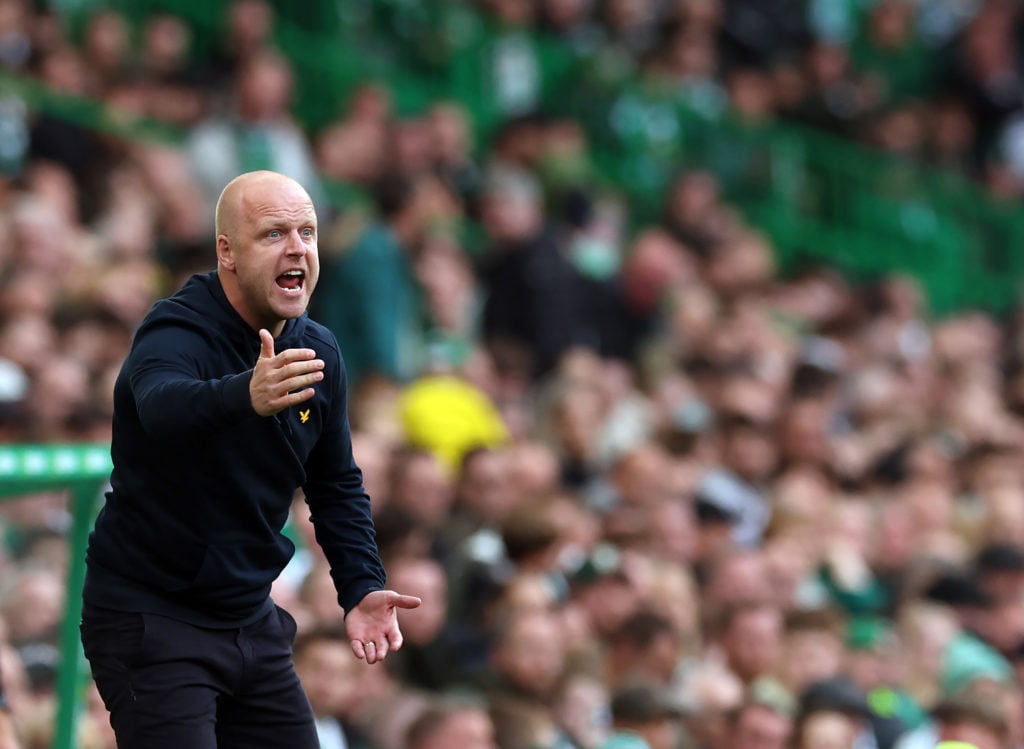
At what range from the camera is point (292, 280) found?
369 centimetres

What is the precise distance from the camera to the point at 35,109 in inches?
389

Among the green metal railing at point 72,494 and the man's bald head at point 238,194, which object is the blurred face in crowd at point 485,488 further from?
the man's bald head at point 238,194

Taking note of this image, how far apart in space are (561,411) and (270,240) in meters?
5.77

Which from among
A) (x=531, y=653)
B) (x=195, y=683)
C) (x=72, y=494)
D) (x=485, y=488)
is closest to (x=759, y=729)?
(x=531, y=653)

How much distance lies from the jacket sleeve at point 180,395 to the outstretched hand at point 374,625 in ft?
1.90

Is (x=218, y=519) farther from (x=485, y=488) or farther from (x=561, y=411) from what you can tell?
(x=561, y=411)

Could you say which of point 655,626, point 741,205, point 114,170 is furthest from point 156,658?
point 741,205

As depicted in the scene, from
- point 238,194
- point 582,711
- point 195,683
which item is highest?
point 238,194

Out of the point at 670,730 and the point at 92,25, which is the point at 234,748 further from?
the point at 92,25

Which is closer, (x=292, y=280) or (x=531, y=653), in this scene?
(x=292, y=280)

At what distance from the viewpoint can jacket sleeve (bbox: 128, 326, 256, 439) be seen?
338 centimetres

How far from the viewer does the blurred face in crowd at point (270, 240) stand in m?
3.66

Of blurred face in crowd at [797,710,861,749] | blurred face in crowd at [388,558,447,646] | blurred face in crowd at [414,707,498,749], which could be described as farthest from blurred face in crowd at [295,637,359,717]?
blurred face in crowd at [797,710,861,749]

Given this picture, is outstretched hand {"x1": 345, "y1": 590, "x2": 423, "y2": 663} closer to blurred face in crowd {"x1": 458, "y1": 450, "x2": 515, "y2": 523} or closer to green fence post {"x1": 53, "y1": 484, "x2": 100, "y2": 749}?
green fence post {"x1": 53, "y1": 484, "x2": 100, "y2": 749}
